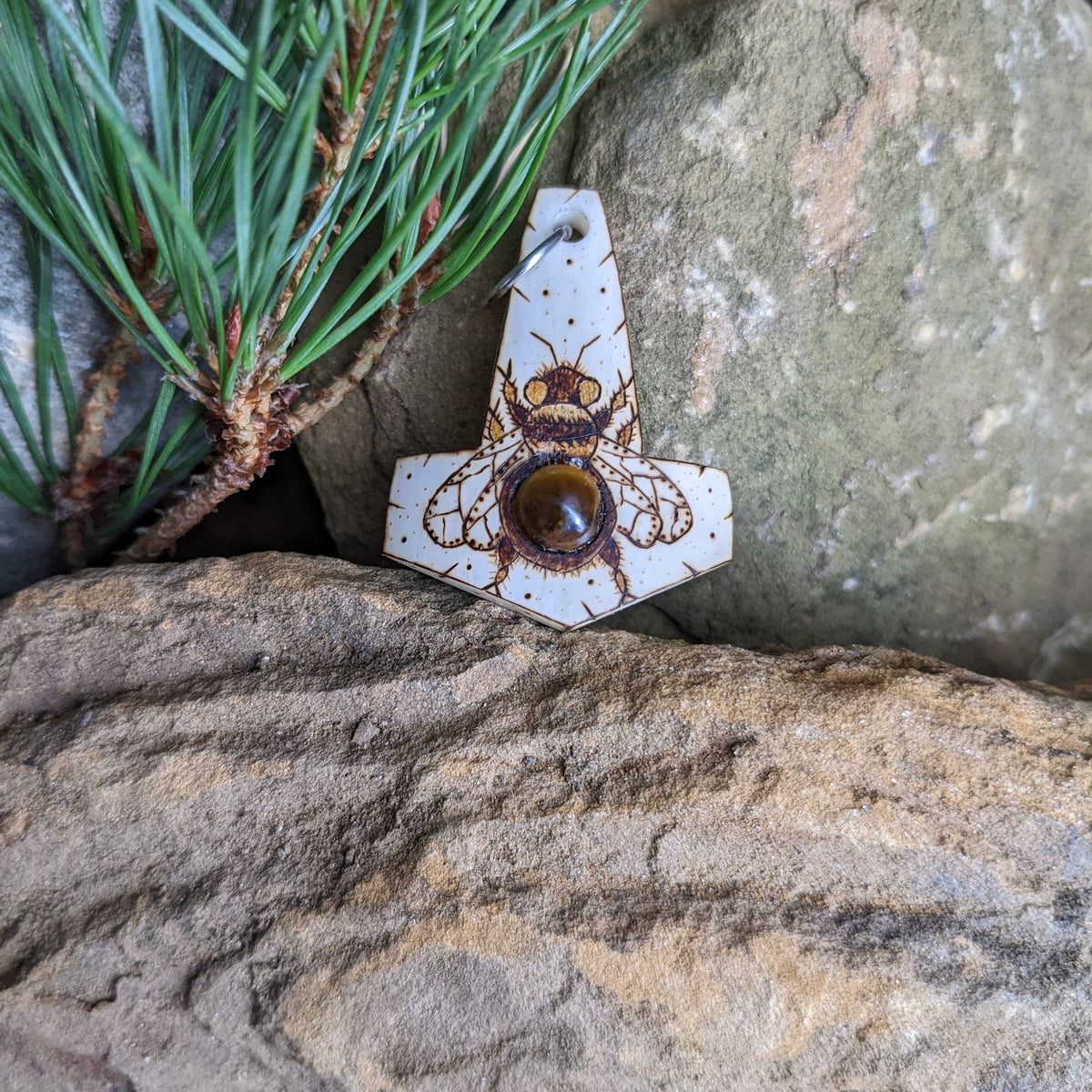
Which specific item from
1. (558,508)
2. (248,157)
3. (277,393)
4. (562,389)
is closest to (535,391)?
(562,389)

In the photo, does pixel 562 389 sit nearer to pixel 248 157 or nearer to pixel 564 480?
pixel 564 480

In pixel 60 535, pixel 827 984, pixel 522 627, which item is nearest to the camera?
pixel 827 984

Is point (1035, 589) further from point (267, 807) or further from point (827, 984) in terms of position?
point (267, 807)

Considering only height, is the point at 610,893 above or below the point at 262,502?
below

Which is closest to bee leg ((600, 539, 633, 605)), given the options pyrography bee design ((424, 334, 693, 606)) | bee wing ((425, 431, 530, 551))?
pyrography bee design ((424, 334, 693, 606))

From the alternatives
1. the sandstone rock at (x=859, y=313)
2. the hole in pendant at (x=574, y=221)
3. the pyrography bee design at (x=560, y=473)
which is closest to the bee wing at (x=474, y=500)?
the pyrography bee design at (x=560, y=473)

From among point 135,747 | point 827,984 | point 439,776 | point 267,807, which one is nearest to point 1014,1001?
point 827,984
